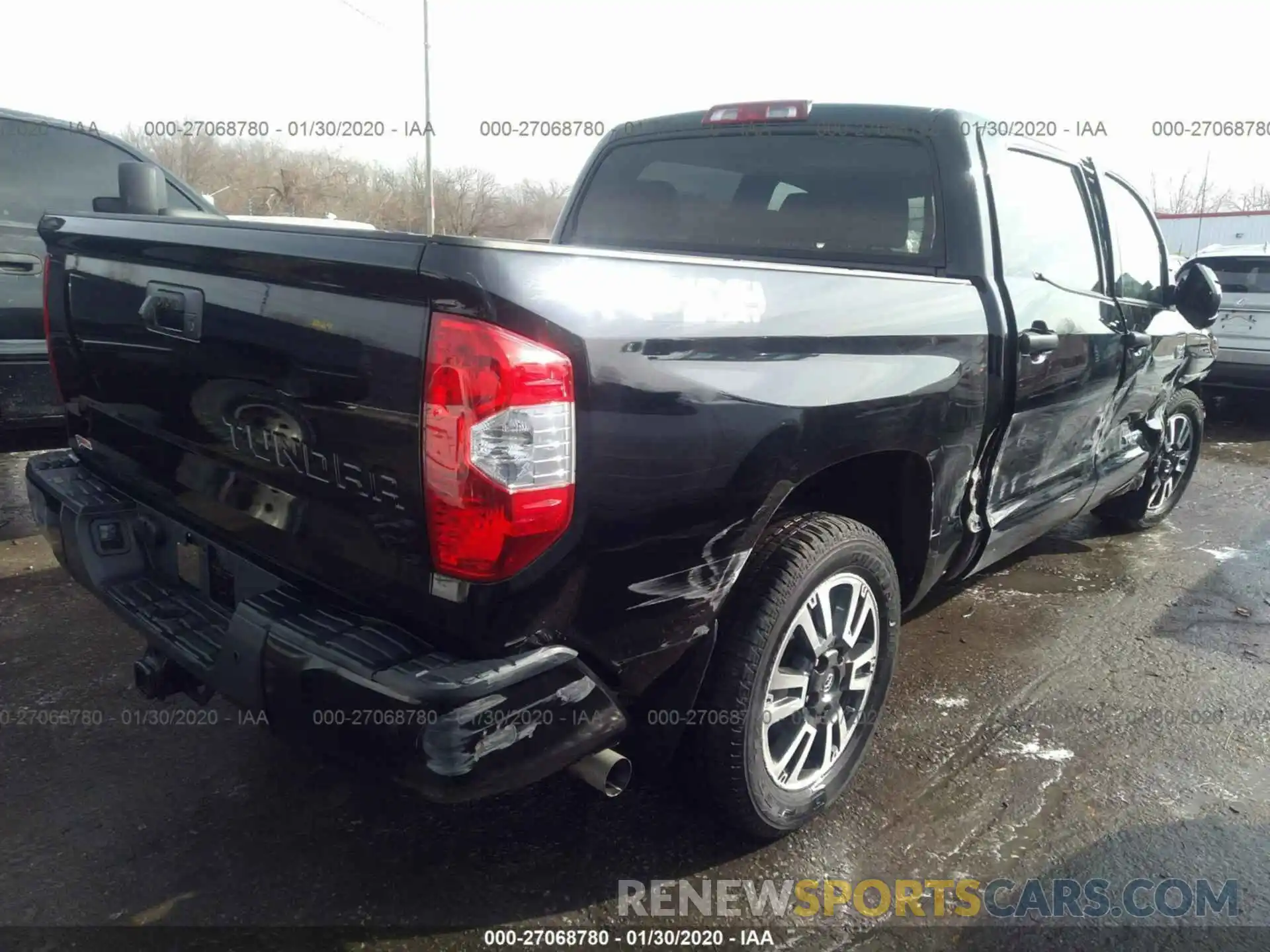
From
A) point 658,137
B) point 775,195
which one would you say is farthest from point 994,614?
point 658,137

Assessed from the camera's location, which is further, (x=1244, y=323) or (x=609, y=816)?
(x=1244, y=323)

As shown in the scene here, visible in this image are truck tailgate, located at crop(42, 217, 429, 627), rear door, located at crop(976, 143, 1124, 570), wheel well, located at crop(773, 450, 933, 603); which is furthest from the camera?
rear door, located at crop(976, 143, 1124, 570)

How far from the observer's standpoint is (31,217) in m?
4.58

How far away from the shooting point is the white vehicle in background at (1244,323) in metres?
8.27

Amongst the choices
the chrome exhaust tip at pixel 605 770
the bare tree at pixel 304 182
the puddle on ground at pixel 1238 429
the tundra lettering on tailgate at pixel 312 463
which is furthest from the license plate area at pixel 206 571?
the bare tree at pixel 304 182

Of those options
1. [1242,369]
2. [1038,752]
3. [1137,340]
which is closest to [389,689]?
[1038,752]

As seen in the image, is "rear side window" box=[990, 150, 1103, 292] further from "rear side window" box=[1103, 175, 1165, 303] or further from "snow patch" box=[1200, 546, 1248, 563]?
"snow patch" box=[1200, 546, 1248, 563]

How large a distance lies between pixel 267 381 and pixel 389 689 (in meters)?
0.71

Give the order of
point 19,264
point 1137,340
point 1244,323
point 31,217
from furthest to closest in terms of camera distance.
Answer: point 1244,323, point 31,217, point 19,264, point 1137,340

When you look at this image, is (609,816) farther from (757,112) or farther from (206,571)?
(757,112)

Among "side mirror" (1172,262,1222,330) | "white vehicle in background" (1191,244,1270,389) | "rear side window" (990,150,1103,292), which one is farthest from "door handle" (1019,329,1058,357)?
"white vehicle in background" (1191,244,1270,389)

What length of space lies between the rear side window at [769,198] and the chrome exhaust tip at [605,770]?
1880 millimetres

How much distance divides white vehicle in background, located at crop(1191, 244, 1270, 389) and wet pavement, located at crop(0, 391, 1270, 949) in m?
5.60

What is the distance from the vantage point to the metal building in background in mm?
32562
